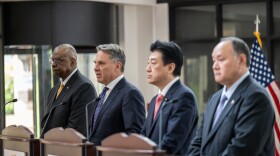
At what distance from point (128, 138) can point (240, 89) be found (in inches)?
31.5

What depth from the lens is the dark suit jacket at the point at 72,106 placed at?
6.04 metres

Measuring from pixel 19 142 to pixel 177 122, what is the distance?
3.75 ft

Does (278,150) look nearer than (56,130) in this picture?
No

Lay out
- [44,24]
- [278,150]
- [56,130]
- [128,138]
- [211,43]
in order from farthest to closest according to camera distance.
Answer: [211,43]
[44,24]
[278,150]
[56,130]
[128,138]

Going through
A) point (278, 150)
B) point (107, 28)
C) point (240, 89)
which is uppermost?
point (107, 28)

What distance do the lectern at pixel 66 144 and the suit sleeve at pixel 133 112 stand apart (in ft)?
2.27

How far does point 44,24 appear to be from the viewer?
432 inches

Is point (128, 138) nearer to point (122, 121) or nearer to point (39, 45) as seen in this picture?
point (122, 121)

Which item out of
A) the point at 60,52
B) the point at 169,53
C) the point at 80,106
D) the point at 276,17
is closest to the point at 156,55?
the point at 169,53

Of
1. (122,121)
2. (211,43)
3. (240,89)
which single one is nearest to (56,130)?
(122,121)

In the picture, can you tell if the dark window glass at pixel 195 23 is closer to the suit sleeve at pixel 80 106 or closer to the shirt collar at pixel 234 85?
the suit sleeve at pixel 80 106

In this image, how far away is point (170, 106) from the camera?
16.8 ft

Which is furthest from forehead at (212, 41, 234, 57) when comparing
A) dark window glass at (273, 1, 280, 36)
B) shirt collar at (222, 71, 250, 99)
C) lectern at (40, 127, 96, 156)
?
dark window glass at (273, 1, 280, 36)

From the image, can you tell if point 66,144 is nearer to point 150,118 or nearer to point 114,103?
point 150,118
